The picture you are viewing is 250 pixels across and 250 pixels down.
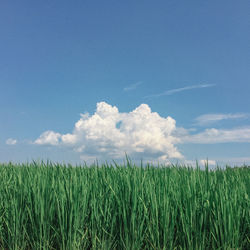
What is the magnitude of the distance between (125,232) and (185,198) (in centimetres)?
72

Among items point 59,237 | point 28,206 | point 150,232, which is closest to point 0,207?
point 28,206

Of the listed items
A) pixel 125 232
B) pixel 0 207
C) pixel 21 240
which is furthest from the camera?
pixel 0 207

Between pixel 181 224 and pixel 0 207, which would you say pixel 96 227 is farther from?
pixel 0 207

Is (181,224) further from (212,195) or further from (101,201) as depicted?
(101,201)

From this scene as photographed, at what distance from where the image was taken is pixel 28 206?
3.29 metres

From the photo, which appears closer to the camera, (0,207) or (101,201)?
(101,201)

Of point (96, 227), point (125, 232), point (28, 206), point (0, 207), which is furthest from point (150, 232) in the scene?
point (0, 207)

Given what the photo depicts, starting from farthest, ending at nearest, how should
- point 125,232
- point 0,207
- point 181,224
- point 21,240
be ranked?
point 0,207, point 21,240, point 181,224, point 125,232

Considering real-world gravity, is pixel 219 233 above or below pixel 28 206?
below

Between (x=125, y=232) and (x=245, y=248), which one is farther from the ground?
(x=125, y=232)

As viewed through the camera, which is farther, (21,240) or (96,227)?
(21,240)

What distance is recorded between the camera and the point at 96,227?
3053 millimetres

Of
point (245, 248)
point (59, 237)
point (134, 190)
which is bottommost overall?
point (245, 248)

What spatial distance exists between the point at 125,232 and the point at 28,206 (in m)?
1.23
